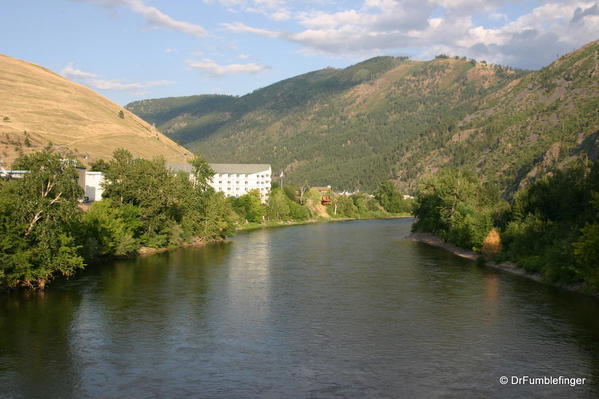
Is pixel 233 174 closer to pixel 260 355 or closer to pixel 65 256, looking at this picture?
pixel 65 256

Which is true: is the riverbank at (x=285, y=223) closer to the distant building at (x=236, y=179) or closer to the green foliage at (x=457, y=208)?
the distant building at (x=236, y=179)

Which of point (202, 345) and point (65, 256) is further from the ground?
point (65, 256)

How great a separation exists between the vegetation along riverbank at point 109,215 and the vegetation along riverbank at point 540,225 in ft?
130

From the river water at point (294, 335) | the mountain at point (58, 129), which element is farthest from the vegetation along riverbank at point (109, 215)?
the mountain at point (58, 129)

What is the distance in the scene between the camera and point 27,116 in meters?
164

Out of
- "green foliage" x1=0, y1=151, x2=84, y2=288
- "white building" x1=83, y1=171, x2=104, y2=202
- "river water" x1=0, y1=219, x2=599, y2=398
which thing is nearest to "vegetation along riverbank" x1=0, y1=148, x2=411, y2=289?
"green foliage" x1=0, y1=151, x2=84, y2=288

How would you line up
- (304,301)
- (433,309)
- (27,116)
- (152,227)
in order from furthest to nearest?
(27,116)
(152,227)
(304,301)
(433,309)

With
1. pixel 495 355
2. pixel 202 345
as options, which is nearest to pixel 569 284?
pixel 495 355

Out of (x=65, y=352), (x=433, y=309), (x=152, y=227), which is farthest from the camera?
(x=152, y=227)

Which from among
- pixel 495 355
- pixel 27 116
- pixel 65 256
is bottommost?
pixel 495 355

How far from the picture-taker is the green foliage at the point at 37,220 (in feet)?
155

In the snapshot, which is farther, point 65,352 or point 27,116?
point 27,116

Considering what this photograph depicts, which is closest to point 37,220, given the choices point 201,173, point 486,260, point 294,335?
point 294,335

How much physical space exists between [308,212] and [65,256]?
115247 mm
